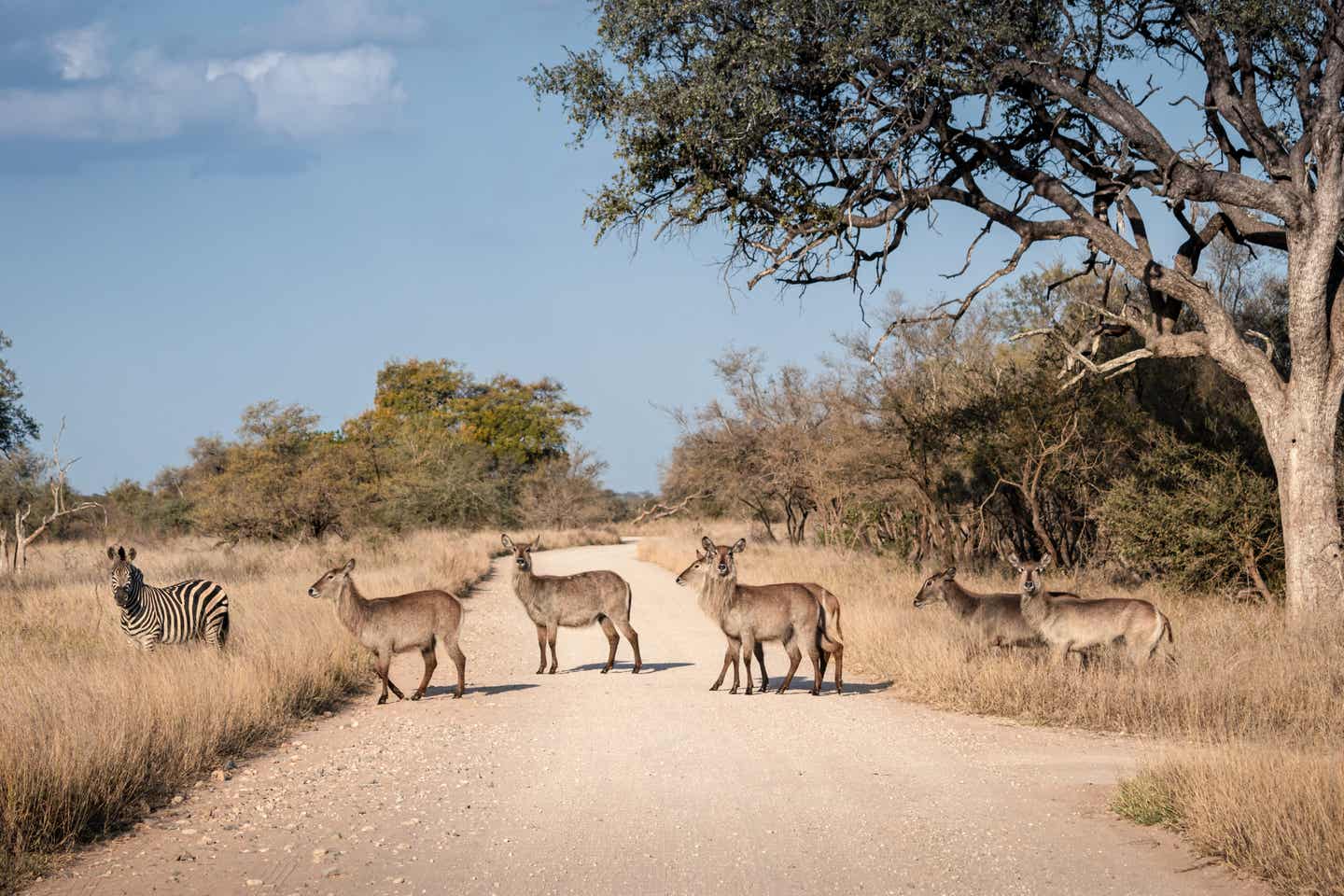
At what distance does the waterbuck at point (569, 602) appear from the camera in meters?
13.2

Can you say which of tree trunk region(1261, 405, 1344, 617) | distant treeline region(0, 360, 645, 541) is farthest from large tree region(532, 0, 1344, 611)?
distant treeline region(0, 360, 645, 541)

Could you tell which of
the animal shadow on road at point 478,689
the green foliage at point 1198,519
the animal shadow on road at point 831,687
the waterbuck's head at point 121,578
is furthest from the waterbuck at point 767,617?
the green foliage at point 1198,519

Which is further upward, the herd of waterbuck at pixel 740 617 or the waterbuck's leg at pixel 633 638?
the herd of waterbuck at pixel 740 617

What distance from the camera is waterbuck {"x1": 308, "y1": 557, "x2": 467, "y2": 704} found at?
36.3ft

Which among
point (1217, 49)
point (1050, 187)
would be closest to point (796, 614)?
point (1050, 187)

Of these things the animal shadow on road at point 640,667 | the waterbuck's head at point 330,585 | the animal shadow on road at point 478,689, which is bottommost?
the animal shadow on road at point 640,667

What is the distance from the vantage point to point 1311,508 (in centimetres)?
1272

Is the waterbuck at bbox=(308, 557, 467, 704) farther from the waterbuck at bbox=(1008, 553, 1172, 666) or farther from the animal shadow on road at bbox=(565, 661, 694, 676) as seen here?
the waterbuck at bbox=(1008, 553, 1172, 666)

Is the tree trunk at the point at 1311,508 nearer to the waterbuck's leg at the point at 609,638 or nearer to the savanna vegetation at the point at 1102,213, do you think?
the savanna vegetation at the point at 1102,213

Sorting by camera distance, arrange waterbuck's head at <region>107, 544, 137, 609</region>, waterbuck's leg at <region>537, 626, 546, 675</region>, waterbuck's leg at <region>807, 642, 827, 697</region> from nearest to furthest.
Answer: waterbuck's leg at <region>807, 642, 827, 697</region> → waterbuck's head at <region>107, 544, 137, 609</region> → waterbuck's leg at <region>537, 626, 546, 675</region>

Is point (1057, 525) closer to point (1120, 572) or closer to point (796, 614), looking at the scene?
point (1120, 572)

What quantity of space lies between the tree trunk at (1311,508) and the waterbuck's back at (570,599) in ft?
26.7

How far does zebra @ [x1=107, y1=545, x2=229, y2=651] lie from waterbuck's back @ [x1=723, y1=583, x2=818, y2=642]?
220 inches

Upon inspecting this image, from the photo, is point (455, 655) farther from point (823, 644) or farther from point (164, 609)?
point (823, 644)
